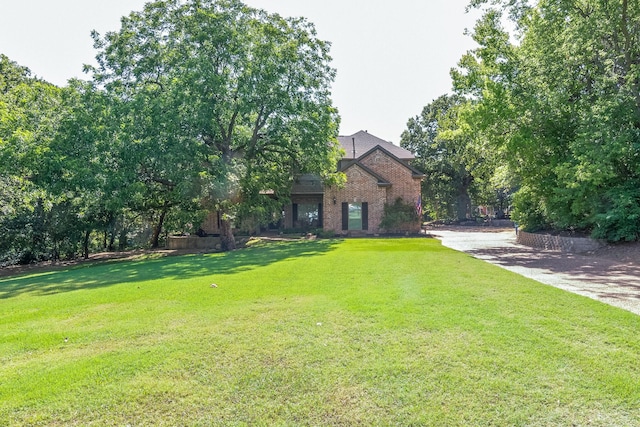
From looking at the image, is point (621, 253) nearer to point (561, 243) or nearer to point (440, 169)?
point (561, 243)

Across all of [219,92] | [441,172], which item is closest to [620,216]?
[219,92]

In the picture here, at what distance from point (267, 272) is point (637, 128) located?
14965 millimetres

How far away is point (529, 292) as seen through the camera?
7.61m

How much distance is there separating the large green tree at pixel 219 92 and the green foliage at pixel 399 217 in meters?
7.16

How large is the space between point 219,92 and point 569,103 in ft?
50.3

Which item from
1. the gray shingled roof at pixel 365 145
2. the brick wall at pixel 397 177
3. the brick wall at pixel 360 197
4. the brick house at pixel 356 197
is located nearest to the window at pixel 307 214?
the brick house at pixel 356 197

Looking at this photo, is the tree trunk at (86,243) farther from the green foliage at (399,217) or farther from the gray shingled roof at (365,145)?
the gray shingled roof at (365,145)

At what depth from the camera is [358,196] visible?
27.3m

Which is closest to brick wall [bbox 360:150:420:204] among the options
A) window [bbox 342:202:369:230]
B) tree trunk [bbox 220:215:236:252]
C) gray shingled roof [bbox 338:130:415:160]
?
window [bbox 342:202:369:230]

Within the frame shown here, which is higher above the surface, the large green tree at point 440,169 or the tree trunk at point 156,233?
the large green tree at point 440,169

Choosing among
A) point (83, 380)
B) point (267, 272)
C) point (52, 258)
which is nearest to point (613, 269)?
point (267, 272)

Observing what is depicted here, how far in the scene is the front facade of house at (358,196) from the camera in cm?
2728

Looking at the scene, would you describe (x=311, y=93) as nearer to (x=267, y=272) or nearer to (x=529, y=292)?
(x=267, y=272)

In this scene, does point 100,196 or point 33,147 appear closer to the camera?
point 33,147
